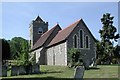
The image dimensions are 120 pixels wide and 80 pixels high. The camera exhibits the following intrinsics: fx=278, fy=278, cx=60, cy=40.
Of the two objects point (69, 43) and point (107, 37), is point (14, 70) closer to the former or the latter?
point (69, 43)

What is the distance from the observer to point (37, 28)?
244 ft

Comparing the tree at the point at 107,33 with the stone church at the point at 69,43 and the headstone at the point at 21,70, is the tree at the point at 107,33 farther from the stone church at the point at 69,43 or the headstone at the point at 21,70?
the headstone at the point at 21,70

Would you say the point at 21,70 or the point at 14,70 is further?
the point at 21,70

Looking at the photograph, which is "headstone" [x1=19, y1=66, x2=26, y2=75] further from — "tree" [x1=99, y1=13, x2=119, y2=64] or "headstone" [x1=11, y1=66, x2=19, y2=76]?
"tree" [x1=99, y1=13, x2=119, y2=64]

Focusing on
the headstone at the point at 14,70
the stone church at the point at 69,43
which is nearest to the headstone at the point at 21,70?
the headstone at the point at 14,70

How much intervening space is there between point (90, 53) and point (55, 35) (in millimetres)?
12721

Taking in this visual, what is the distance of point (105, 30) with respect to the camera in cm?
6844

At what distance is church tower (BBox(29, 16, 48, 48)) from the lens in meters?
73.4

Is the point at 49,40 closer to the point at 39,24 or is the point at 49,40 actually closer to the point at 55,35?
the point at 55,35

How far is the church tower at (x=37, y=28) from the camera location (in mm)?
73375

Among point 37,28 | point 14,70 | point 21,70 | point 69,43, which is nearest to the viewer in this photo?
point 14,70

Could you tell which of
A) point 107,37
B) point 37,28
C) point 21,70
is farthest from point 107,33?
point 21,70

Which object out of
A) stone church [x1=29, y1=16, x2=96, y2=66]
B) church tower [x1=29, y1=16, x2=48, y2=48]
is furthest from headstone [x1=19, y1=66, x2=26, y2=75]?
church tower [x1=29, y1=16, x2=48, y2=48]

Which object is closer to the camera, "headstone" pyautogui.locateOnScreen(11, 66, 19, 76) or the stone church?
"headstone" pyautogui.locateOnScreen(11, 66, 19, 76)
